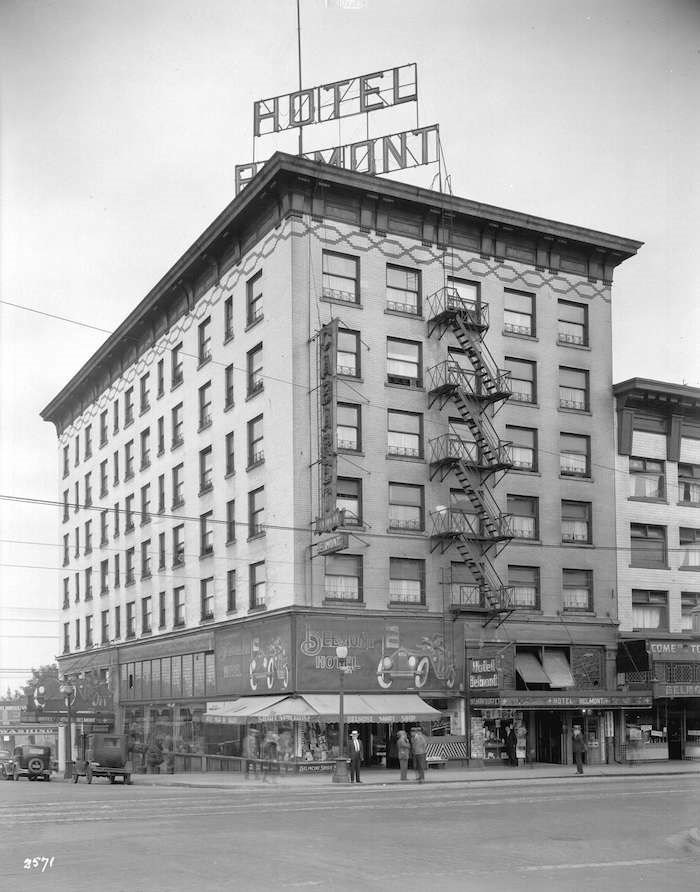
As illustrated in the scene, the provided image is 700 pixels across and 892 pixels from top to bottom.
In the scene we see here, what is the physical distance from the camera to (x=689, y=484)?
167 ft

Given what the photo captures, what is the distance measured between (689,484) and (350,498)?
54.7 feet

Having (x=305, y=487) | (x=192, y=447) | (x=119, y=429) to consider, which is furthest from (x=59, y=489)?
(x=305, y=487)

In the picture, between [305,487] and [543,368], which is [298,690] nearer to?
[305,487]

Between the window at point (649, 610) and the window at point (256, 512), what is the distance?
16136 millimetres

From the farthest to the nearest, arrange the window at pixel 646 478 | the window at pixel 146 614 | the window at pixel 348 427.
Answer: the window at pixel 146 614
the window at pixel 646 478
the window at pixel 348 427

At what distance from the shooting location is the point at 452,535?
44.2 meters

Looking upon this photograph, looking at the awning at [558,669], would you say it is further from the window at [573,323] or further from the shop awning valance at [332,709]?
the window at [573,323]

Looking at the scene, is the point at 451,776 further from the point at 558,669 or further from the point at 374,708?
the point at 558,669

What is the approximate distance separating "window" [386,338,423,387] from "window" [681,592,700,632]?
1527 cm

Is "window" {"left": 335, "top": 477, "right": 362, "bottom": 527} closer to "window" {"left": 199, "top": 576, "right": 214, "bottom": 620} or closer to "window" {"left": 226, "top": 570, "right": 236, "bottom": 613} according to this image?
"window" {"left": 226, "top": 570, "right": 236, "bottom": 613}

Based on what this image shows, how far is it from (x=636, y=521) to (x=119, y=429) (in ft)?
96.9


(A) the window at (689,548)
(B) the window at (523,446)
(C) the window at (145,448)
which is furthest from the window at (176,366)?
(A) the window at (689,548)

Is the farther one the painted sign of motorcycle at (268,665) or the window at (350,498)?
the window at (350,498)

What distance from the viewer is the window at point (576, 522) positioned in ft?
159
